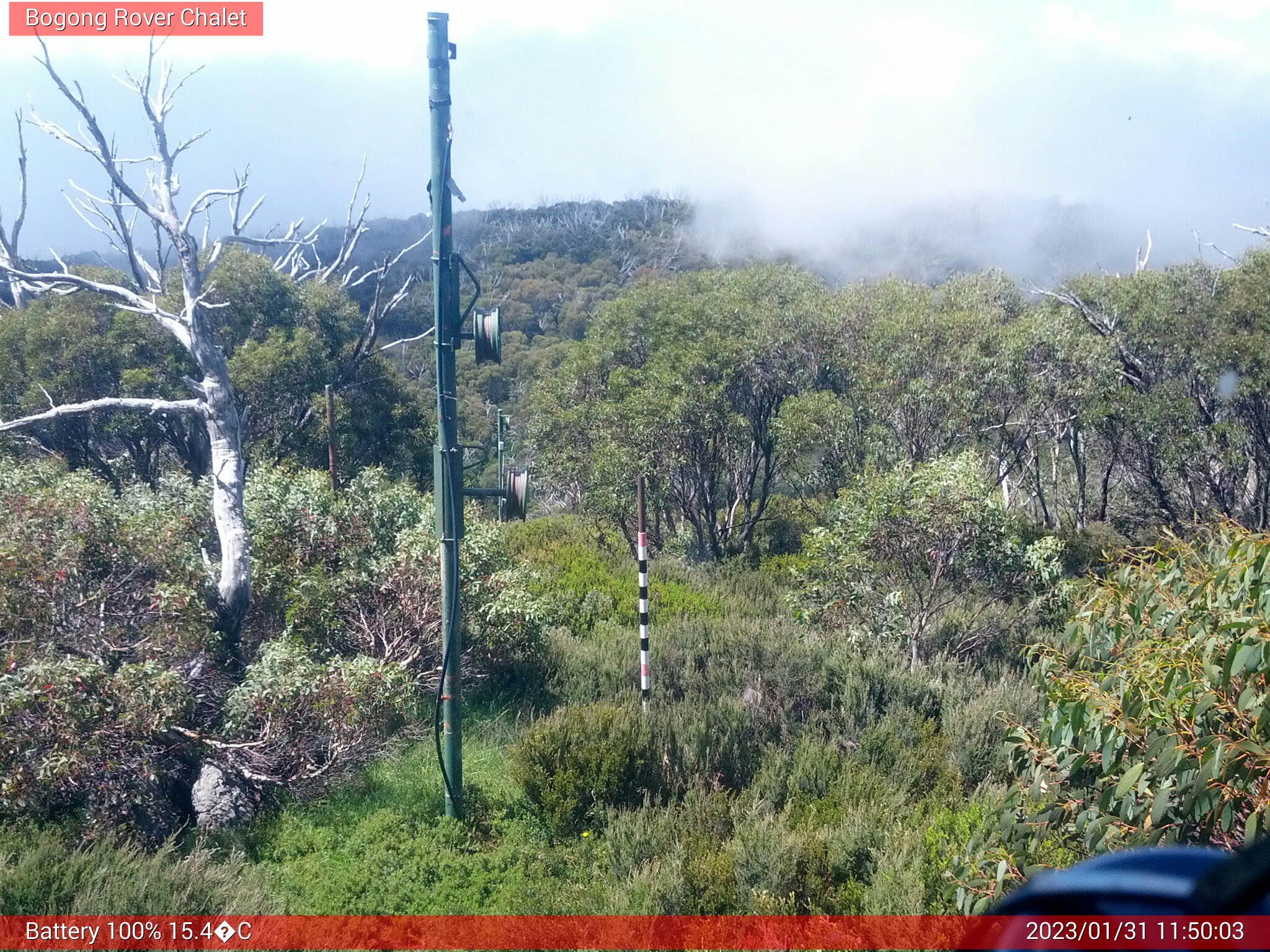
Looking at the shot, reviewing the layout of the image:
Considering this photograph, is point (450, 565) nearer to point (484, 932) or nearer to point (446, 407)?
point (446, 407)

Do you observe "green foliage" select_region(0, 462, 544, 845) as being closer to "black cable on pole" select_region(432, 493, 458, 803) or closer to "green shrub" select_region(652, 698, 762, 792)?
"black cable on pole" select_region(432, 493, 458, 803)

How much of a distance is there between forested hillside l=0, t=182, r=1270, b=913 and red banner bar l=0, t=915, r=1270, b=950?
0.48 feet

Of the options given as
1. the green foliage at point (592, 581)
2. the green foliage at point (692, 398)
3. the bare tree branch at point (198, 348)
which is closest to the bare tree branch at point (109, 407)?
the bare tree branch at point (198, 348)

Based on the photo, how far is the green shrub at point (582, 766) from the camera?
6.10 metres

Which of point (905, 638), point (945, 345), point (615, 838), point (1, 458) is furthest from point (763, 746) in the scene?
point (945, 345)

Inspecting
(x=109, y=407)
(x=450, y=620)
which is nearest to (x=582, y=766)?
(x=450, y=620)

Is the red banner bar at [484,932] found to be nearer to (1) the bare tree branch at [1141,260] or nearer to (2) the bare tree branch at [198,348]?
(2) the bare tree branch at [198,348]

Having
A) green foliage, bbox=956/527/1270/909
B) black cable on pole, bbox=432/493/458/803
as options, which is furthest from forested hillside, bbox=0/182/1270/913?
black cable on pole, bbox=432/493/458/803

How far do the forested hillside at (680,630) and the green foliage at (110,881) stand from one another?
0.02m

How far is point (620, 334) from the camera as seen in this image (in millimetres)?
20062

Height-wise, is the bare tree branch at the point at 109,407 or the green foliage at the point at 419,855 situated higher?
the bare tree branch at the point at 109,407

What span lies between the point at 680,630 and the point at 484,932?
5.34 m

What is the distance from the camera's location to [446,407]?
5.92m

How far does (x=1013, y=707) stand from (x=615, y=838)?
3957 millimetres
